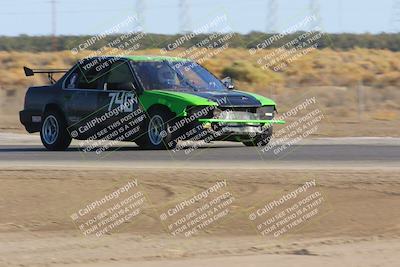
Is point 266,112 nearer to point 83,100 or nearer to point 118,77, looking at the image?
point 118,77

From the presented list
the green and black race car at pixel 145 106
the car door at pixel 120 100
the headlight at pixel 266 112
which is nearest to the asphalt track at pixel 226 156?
the green and black race car at pixel 145 106

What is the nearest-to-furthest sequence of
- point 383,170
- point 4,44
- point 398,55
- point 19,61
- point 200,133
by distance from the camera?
point 383,170 < point 200,133 < point 19,61 < point 398,55 < point 4,44

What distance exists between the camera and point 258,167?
16062 mm

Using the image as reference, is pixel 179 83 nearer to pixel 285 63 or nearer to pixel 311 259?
pixel 311 259

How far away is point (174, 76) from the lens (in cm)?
1991

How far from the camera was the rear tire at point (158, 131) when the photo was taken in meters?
18.9

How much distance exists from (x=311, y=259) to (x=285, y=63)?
158 ft

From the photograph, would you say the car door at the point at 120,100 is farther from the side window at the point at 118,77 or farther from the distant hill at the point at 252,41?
the distant hill at the point at 252,41

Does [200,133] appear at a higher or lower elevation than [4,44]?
lower

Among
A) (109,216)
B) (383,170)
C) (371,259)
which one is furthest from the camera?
(383,170)

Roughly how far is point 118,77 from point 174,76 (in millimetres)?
972

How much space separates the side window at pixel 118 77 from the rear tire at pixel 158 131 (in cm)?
77

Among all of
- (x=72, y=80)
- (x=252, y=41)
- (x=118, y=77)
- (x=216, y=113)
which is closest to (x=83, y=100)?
(x=72, y=80)

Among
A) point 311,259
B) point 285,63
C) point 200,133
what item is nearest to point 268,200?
point 311,259
